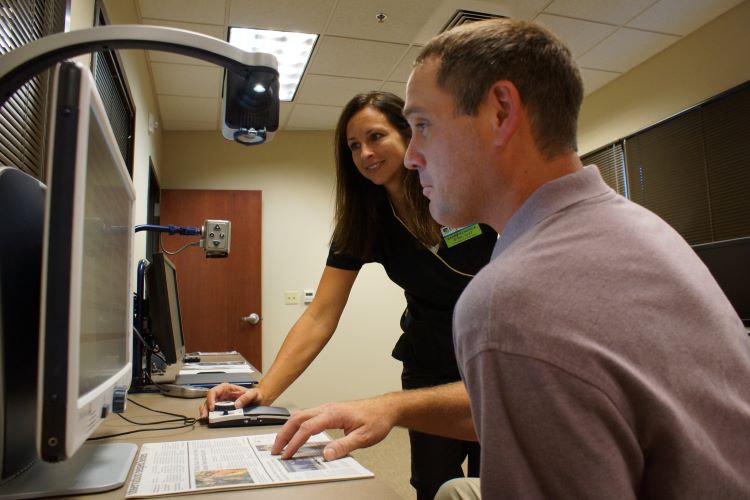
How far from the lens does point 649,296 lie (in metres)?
0.48

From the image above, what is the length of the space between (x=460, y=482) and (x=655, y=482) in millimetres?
485

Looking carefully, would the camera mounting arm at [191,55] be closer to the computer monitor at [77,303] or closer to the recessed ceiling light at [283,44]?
the computer monitor at [77,303]

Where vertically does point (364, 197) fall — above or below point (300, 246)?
below

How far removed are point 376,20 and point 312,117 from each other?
5.19 ft

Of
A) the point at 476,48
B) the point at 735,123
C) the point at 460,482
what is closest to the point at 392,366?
the point at 735,123

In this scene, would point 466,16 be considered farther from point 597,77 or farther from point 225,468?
point 225,468

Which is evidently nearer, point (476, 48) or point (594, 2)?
point (476, 48)

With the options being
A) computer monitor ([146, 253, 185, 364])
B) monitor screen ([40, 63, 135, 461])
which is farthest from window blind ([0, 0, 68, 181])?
monitor screen ([40, 63, 135, 461])

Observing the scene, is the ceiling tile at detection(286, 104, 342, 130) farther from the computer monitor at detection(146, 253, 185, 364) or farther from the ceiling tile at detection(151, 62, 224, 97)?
the computer monitor at detection(146, 253, 185, 364)

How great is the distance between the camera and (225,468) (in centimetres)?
77

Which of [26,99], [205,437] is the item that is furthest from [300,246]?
[205,437]

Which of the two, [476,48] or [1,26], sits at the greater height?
[1,26]

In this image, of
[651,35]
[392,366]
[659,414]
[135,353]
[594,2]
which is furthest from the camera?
[392,366]

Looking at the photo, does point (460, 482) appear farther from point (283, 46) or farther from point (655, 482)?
point (283, 46)
